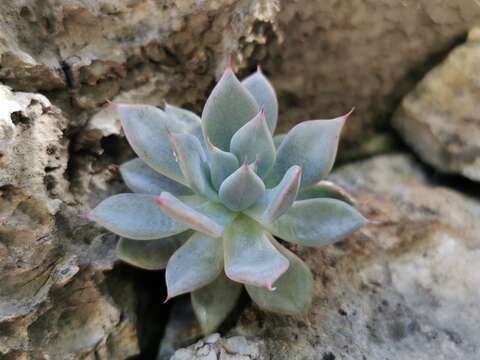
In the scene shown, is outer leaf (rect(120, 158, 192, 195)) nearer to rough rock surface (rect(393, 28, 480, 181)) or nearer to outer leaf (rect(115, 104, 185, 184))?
outer leaf (rect(115, 104, 185, 184))

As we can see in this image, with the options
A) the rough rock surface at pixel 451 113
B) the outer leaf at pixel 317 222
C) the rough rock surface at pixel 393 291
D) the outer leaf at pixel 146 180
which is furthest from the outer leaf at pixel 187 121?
Result: the rough rock surface at pixel 451 113

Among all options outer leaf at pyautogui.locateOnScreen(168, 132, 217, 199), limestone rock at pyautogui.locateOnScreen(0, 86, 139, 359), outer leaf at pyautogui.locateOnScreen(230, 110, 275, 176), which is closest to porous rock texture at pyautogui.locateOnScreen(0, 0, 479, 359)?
limestone rock at pyautogui.locateOnScreen(0, 86, 139, 359)

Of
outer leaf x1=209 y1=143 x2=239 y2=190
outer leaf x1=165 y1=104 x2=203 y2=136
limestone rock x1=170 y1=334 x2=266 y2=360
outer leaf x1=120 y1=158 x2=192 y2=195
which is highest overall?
outer leaf x1=165 y1=104 x2=203 y2=136

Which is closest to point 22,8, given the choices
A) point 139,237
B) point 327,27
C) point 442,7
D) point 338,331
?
point 139,237

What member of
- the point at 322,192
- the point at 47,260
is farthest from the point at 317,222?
the point at 47,260

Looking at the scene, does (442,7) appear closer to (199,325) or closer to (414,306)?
(414,306)

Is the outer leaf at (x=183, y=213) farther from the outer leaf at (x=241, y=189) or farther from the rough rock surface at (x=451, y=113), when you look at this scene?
the rough rock surface at (x=451, y=113)
